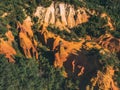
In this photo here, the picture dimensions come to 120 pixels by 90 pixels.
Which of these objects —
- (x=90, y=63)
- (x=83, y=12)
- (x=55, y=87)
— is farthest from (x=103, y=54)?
(x=83, y=12)

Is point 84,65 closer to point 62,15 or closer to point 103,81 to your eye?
point 103,81

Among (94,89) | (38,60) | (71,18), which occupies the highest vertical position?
(71,18)

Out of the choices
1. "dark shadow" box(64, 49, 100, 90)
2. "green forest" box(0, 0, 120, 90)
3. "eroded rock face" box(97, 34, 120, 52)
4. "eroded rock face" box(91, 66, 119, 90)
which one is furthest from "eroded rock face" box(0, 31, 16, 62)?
"eroded rock face" box(97, 34, 120, 52)

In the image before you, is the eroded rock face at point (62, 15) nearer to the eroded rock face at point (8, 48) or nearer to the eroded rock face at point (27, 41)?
the eroded rock face at point (27, 41)

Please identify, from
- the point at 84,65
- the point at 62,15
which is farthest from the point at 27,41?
the point at 84,65

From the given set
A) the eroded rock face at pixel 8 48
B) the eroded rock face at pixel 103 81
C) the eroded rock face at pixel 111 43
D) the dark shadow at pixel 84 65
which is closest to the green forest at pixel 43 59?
the dark shadow at pixel 84 65

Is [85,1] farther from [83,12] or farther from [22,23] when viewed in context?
[22,23]
